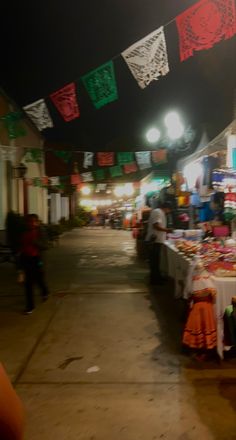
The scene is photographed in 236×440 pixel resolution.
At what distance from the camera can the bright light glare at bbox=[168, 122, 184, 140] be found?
11.9 m

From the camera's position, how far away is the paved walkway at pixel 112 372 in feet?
11.3

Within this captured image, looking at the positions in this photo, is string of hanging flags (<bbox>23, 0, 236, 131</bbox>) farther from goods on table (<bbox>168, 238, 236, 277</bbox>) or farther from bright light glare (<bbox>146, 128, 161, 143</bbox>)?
bright light glare (<bbox>146, 128, 161, 143</bbox>)

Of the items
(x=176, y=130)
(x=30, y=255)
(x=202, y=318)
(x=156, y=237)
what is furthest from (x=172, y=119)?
(x=202, y=318)

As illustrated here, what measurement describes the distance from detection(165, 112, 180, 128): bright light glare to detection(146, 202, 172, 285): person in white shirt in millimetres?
3763

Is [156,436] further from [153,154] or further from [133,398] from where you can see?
[153,154]

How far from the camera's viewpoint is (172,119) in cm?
1179

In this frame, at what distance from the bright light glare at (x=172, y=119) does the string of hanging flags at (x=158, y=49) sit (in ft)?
13.8

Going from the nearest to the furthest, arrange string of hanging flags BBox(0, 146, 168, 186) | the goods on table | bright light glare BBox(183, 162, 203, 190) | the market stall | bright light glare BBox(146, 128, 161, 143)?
the market stall, the goods on table, bright light glare BBox(183, 162, 203, 190), bright light glare BBox(146, 128, 161, 143), string of hanging flags BBox(0, 146, 168, 186)

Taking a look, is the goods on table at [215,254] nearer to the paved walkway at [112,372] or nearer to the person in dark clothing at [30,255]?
the paved walkway at [112,372]

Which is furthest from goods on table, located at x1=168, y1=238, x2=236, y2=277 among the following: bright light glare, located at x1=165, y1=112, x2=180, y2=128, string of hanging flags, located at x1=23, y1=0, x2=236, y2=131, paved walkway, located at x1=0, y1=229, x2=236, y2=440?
bright light glare, located at x1=165, y1=112, x2=180, y2=128

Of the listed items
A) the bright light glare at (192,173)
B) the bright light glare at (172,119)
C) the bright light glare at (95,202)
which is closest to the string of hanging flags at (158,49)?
the bright light glare at (192,173)

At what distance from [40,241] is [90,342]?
238 cm

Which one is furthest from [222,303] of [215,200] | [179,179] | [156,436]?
[179,179]

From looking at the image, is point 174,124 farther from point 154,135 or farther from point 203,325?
point 203,325
